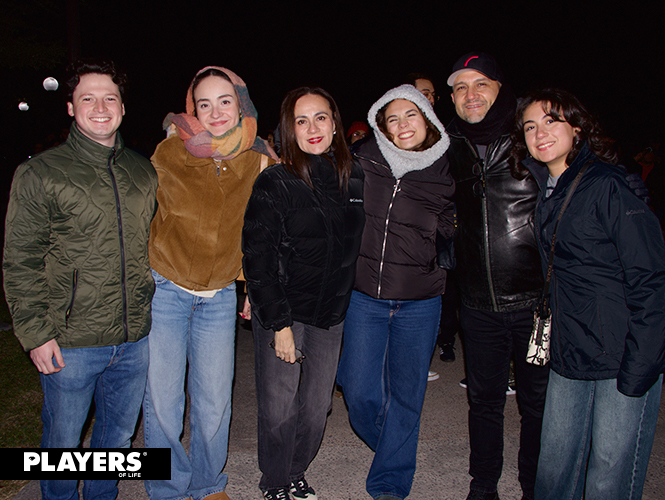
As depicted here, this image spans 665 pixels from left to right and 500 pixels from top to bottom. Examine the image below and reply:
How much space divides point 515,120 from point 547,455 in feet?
6.24

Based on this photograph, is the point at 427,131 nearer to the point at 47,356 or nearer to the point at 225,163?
the point at 225,163

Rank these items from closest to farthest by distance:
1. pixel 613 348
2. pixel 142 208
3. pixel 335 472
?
pixel 613 348 → pixel 142 208 → pixel 335 472

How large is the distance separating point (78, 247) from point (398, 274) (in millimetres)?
1805

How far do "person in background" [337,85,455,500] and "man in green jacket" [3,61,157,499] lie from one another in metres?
1.34

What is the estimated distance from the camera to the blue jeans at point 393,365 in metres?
2.97

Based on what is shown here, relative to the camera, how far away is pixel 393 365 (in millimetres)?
3053

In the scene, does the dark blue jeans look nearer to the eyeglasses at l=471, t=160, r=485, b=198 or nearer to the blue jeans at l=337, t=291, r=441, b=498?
the blue jeans at l=337, t=291, r=441, b=498

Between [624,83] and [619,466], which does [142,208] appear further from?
[624,83]

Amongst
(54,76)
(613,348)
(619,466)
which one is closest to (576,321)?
(613,348)

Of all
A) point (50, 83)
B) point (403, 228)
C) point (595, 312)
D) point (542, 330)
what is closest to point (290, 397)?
point (403, 228)

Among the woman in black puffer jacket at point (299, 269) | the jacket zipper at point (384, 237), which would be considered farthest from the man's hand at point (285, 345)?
the jacket zipper at point (384, 237)

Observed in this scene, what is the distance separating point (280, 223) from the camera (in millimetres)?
2582

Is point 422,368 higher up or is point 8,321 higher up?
point 422,368

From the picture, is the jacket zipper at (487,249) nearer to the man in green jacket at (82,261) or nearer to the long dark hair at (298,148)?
the long dark hair at (298,148)
